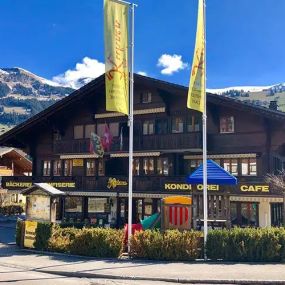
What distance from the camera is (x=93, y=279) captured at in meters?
14.4

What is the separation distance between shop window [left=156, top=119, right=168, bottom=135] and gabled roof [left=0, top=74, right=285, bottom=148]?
8.16ft

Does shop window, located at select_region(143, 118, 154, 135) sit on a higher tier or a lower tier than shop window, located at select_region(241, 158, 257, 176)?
higher

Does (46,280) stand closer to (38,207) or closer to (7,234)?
(38,207)

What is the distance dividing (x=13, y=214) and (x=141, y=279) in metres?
32.9

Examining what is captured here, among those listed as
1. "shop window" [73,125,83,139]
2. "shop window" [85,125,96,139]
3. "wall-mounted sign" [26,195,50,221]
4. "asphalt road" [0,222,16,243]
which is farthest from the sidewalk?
"shop window" [73,125,83,139]

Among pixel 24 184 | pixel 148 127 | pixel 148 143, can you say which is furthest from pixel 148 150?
pixel 24 184

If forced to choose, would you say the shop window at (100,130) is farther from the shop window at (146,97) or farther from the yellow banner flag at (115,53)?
the yellow banner flag at (115,53)

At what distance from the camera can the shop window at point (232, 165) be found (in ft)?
102

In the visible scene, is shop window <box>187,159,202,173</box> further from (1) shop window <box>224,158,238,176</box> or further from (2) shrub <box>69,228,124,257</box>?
(2) shrub <box>69,228,124,257</box>

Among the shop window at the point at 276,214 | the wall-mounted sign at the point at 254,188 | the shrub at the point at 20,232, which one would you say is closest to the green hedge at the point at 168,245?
the shrub at the point at 20,232

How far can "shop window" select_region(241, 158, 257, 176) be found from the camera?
99.6 feet

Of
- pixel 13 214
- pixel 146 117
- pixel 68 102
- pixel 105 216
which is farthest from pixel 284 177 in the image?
pixel 13 214

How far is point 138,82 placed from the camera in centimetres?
3447

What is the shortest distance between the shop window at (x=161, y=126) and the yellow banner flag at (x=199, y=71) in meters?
16.4
